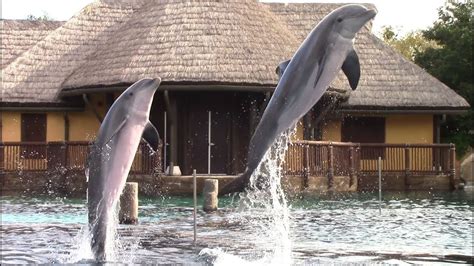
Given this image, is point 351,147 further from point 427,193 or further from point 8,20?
point 8,20

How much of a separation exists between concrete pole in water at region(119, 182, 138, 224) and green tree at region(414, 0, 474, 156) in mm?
23365

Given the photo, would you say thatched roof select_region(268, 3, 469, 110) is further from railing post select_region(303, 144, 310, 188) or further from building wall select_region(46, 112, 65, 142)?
building wall select_region(46, 112, 65, 142)

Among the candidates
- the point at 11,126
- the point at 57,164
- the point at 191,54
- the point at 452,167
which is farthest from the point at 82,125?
the point at 452,167

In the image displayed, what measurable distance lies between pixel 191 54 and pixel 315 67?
1885 centimetres

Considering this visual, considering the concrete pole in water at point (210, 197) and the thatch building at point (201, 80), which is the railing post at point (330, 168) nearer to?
the thatch building at point (201, 80)

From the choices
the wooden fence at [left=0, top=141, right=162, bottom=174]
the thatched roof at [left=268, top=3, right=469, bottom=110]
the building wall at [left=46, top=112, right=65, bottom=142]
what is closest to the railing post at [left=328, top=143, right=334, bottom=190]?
the thatched roof at [left=268, top=3, right=469, bottom=110]

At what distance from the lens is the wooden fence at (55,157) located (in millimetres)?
25359

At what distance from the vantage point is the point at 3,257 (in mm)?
11680

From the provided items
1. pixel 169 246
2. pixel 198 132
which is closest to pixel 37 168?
pixel 198 132

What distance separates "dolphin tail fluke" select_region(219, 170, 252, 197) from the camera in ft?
27.3

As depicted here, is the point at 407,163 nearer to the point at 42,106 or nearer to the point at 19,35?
the point at 42,106

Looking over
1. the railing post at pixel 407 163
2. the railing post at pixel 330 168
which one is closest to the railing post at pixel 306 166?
the railing post at pixel 330 168

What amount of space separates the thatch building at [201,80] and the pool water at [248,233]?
4.60m

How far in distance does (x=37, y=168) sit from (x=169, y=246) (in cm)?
1536
